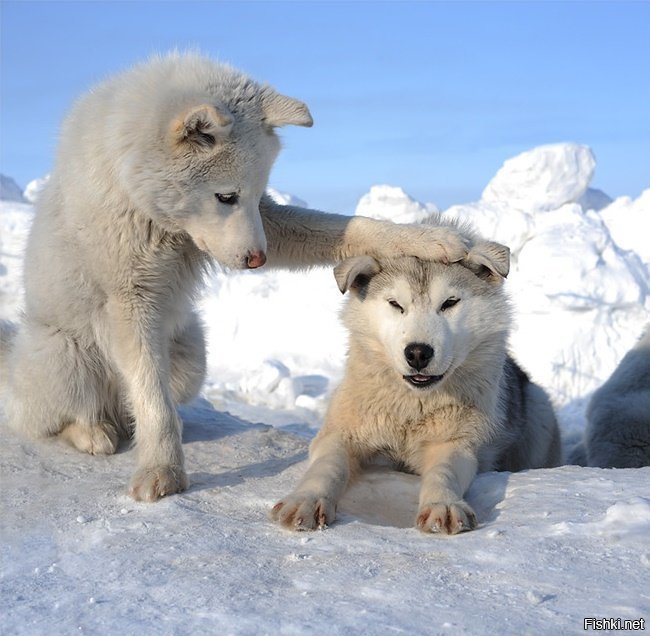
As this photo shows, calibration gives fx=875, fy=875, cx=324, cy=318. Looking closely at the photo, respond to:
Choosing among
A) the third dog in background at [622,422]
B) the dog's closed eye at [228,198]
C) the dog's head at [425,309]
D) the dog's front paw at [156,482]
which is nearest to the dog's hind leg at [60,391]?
the dog's front paw at [156,482]

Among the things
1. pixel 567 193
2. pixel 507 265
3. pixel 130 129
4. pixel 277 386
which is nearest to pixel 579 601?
pixel 507 265

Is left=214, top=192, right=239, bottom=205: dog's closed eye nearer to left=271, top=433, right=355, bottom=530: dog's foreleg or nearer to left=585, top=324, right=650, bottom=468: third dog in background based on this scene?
left=271, top=433, right=355, bottom=530: dog's foreleg

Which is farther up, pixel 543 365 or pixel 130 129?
pixel 130 129

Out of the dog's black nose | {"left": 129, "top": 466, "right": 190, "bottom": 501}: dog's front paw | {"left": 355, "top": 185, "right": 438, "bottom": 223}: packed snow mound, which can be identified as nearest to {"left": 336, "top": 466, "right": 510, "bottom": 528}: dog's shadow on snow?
the dog's black nose

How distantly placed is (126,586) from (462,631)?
1.04 meters

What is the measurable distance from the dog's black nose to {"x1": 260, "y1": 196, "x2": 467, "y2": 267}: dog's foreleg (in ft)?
2.09

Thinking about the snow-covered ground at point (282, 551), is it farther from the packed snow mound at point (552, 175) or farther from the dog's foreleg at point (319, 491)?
the packed snow mound at point (552, 175)

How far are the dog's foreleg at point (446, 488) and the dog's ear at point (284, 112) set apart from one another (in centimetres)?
164

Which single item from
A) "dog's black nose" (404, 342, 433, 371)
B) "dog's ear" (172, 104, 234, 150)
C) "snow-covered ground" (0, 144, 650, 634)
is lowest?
"snow-covered ground" (0, 144, 650, 634)

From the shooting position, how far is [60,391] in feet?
15.2

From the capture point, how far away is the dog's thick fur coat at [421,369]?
3.82m

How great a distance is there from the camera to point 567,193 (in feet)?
49.0

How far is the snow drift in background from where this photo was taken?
10.4 metres

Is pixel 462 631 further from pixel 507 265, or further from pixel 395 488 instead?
pixel 507 265
